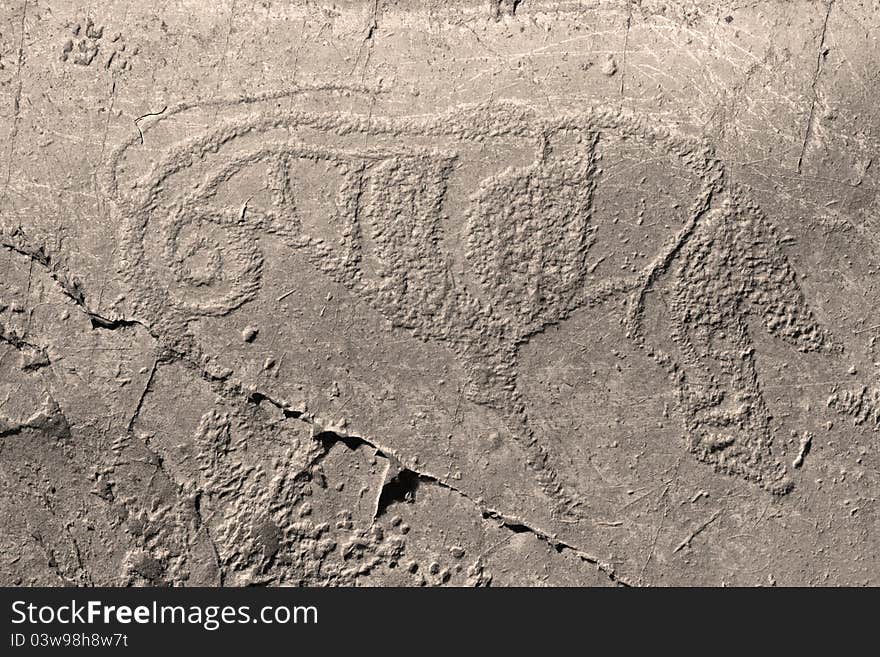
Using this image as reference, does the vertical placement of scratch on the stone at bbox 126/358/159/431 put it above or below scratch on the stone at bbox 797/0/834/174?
below

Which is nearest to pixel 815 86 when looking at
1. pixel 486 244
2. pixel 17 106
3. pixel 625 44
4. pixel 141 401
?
pixel 625 44

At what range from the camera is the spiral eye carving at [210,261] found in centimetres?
193

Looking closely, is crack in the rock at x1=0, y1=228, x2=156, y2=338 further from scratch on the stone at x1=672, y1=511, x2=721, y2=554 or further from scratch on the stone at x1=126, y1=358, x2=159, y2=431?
scratch on the stone at x1=672, y1=511, x2=721, y2=554

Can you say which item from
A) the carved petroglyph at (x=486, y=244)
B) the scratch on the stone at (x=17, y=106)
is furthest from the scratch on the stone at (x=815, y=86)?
the scratch on the stone at (x=17, y=106)

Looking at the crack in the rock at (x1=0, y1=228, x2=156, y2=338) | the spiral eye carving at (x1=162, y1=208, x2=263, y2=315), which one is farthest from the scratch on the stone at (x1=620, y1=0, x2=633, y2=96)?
the crack in the rock at (x1=0, y1=228, x2=156, y2=338)

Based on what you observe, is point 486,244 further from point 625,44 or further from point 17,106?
point 17,106

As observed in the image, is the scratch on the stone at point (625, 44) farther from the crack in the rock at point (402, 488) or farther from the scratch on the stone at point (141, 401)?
the scratch on the stone at point (141, 401)

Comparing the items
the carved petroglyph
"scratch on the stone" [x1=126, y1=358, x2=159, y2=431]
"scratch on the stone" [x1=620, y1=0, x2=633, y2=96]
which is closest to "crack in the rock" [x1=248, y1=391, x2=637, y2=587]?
the carved petroglyph

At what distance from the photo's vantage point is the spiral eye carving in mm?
1932

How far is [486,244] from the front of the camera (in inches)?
76.0

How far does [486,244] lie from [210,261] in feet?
2.14

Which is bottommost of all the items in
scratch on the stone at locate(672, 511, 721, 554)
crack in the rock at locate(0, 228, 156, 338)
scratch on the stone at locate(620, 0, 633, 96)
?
scratch on the stone at locate(672, 511, 721, 554)

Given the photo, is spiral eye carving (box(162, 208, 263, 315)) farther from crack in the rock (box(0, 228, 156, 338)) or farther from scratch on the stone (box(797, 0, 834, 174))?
scratch on the stone (box(797, 0, 834, 174))

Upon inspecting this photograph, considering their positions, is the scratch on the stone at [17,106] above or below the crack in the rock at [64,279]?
above
